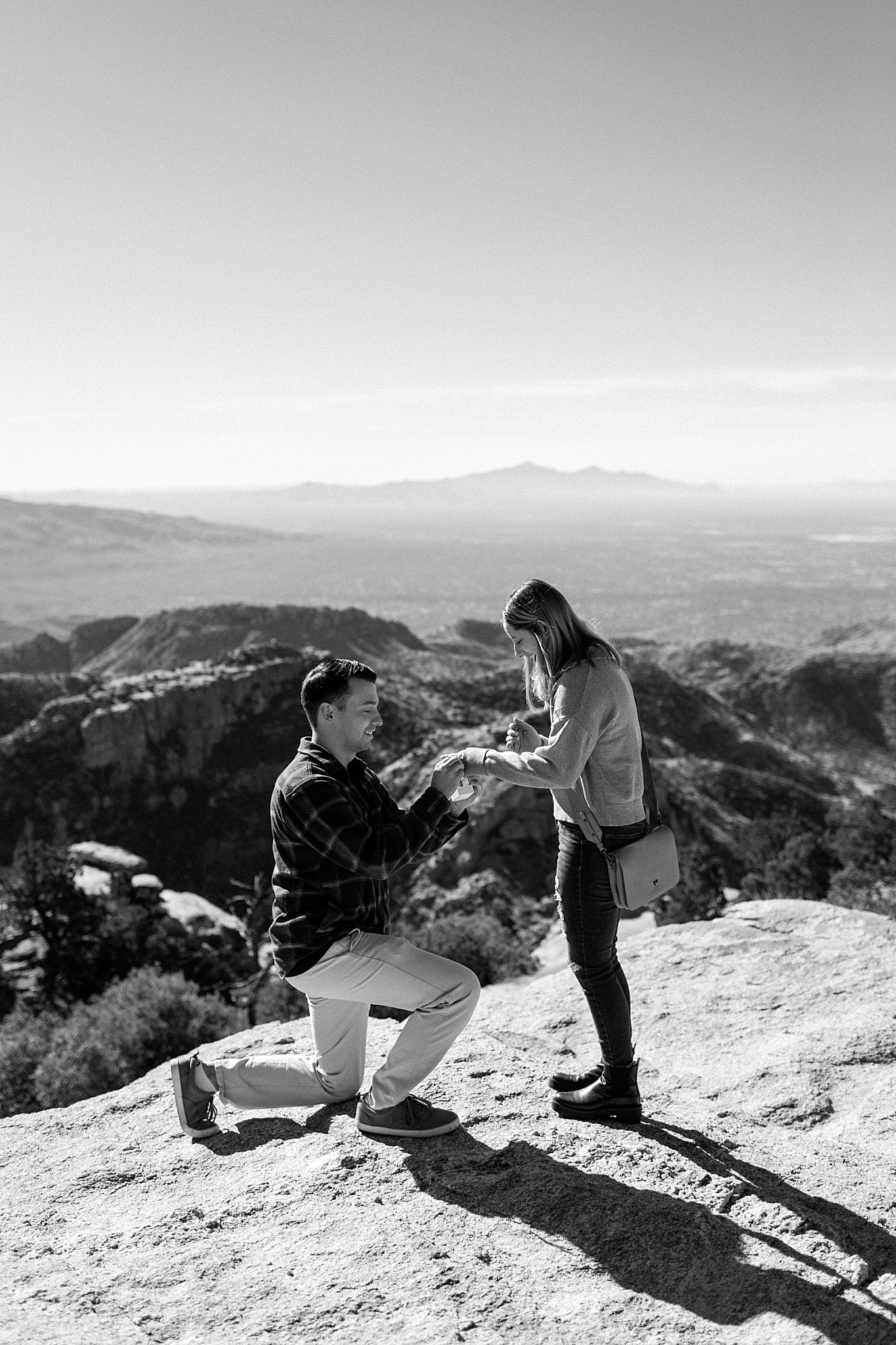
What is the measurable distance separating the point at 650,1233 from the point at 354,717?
2.54m

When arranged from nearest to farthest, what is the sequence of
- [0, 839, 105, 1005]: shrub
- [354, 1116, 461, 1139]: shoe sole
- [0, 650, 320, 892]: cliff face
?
[354, 1116, 461, 1139]: shoe sole → [0, 839, 105, 1005]: shrub → [0, 650, 320, 892]: cliff face

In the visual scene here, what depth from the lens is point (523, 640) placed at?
4531 millimetres

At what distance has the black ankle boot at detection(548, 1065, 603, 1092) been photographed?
16.2 feet

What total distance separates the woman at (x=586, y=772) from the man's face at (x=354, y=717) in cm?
51

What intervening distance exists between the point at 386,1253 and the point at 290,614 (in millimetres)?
116385

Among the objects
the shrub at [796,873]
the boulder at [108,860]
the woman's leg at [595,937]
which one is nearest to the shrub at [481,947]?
the shrub at [796,873]

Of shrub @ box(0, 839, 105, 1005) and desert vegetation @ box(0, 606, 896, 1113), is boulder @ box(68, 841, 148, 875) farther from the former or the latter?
shrub @ box(0, 839, 105, 1005)

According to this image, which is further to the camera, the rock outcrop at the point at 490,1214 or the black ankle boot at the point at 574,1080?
the black ankle boot at the point at 574,1080

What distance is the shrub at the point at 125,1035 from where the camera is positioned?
59.3 ft

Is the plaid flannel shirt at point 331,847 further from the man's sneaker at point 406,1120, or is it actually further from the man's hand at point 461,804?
the man's sneaker at point 406,1120

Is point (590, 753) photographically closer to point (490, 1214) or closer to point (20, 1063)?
point (490, 1214)

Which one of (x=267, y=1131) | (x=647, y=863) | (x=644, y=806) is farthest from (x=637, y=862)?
(x=267, y=1131)

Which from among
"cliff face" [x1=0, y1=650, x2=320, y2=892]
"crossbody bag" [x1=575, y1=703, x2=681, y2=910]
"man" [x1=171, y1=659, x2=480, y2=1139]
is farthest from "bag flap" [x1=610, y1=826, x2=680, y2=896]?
"cliff face" [x1=0, y1=650, x2=320, y2=892]

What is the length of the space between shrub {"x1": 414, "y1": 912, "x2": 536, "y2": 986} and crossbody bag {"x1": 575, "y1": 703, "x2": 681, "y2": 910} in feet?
48.9
